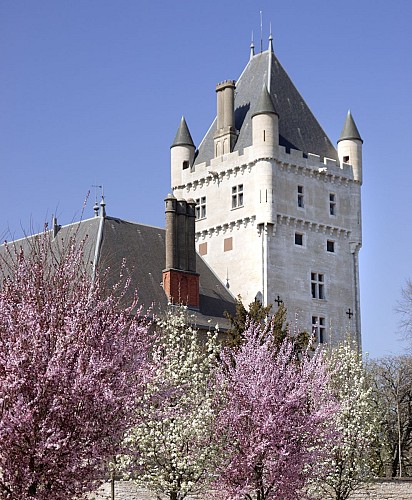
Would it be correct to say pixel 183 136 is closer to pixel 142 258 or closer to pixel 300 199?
pixel 300 199

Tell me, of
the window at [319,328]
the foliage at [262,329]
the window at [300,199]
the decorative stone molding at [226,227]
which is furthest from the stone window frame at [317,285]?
the foliage at [262,329]

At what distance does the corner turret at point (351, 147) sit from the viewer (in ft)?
174

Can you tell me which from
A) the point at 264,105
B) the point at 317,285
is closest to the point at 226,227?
the point at 317,285

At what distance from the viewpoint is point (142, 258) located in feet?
147

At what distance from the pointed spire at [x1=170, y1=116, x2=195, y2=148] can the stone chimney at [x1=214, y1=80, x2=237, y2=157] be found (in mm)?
2358

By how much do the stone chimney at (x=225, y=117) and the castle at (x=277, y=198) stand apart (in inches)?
2.0

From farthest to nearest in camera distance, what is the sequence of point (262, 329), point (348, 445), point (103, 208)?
point (103, 208), point (262, 329), point (348, 445)

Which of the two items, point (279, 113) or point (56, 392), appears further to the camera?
point (279, 113)

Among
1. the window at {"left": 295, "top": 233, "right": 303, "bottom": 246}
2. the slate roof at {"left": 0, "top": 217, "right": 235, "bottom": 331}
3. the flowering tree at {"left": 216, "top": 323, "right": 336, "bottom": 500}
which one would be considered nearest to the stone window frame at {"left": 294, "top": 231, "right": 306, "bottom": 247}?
the window at {"left": 295, "top": 233, "right": 303, "bottom": 246}

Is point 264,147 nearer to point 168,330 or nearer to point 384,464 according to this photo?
point 384,464

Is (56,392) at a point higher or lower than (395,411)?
lower

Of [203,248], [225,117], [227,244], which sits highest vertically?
[225,117]

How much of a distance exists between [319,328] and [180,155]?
39.2 feet

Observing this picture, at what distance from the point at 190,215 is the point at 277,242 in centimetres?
528
